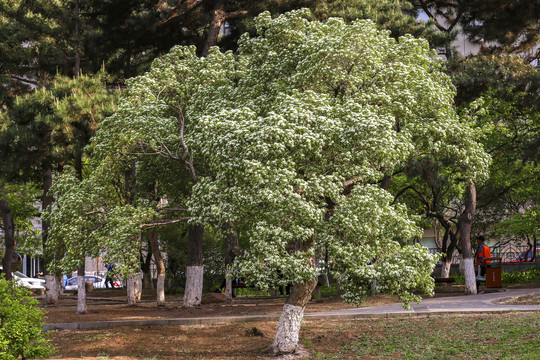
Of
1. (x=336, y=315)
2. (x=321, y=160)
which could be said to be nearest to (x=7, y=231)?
(x=336, y=315)

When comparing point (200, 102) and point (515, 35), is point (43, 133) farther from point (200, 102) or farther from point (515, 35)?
point (515, 35)

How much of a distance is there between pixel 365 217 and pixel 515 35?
11748mm

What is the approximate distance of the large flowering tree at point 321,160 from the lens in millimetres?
9852

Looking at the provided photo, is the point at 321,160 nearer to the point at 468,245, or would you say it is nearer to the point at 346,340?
the point at 346,340

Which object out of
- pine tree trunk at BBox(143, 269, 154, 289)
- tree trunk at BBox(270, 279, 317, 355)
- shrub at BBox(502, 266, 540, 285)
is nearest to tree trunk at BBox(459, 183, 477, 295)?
shrub at BBox(502, 266, 540, 285)

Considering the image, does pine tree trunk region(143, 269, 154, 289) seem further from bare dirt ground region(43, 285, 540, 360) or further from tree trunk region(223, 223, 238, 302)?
bare dirt ground region(43, 285, 540, 360)

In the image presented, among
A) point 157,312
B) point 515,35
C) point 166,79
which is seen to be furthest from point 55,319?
point 515,35

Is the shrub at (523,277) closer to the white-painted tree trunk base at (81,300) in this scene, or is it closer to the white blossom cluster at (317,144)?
the white blossom cluster at (317,144)

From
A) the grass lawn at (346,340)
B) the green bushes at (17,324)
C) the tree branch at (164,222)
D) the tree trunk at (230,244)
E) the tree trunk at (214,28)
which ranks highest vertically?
the tree trunk at (214,28)

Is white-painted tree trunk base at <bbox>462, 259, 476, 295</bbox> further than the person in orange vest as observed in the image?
No

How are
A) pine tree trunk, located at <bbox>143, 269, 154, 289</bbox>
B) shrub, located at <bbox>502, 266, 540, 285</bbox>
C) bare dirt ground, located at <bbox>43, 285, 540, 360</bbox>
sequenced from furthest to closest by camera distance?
pine tree trunk, located at <bbox>143, 269, 154, 289</bbox> → shrub, located at <bbox>502, 266, 540, 285</bbox> → bare dirt ground, located at <bbox>43, 285, 540, 360</bbox>

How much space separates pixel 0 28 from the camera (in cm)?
2223

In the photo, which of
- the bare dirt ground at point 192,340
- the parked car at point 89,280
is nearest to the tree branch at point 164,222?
the bare dirt ground at point 192,340

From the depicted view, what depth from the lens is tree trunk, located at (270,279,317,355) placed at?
36.1 ft
